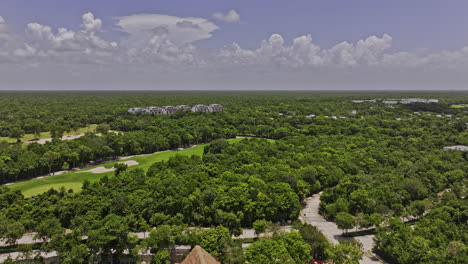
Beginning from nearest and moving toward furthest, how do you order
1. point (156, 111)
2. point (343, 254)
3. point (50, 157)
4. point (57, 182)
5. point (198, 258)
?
point (198, 258) → point (343, 254) → point (57, 182) → point (50, 157) → point (156, 111)

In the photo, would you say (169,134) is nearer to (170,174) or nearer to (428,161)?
(170,174)

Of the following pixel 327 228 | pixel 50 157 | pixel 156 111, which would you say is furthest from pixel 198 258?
pixel 156 111

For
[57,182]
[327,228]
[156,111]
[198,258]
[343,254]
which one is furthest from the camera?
[156,111]

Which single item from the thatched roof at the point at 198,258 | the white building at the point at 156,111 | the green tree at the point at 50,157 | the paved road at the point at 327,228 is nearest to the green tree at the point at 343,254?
the paved road at the point at 327,228

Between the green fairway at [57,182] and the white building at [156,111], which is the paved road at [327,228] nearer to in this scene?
the green fairway at [57,182]

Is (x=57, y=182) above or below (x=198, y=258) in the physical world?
below

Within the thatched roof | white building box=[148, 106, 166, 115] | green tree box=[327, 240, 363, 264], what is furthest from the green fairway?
white building box=[148, 106, 166, 115]

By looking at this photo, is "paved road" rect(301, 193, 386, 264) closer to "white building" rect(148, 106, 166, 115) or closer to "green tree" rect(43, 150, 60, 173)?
"green tree" rect(43, 150, 60, 173)

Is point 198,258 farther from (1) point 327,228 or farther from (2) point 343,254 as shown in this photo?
(1) point 327,228
